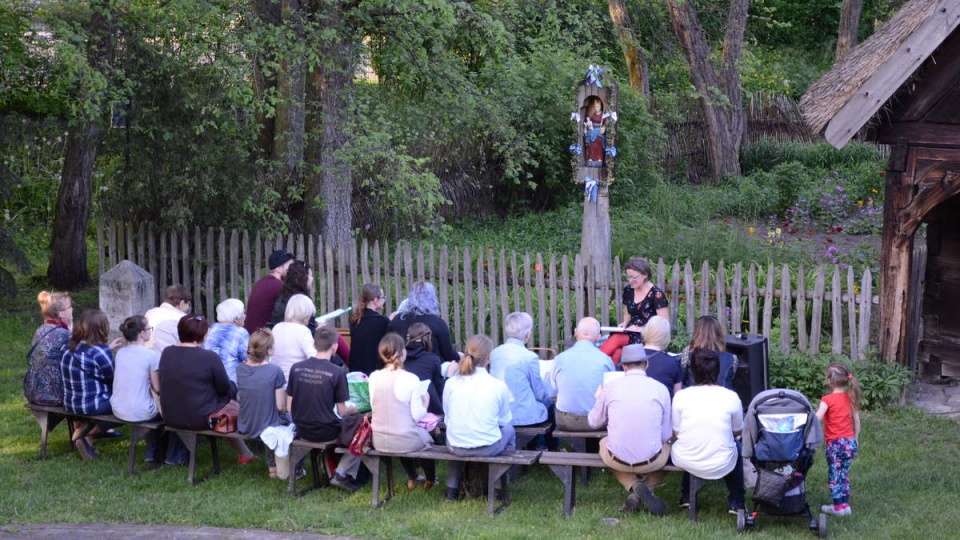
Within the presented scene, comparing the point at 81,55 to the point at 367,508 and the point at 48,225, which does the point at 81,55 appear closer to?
the point at 367,508

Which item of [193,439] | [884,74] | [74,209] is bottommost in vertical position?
[193,439]

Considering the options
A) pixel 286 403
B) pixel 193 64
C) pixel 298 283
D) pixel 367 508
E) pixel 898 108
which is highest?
pixel 193 64

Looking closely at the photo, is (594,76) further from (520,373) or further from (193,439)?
(193,439)

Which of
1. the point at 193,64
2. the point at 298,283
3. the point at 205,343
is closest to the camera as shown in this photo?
the point at 205,343

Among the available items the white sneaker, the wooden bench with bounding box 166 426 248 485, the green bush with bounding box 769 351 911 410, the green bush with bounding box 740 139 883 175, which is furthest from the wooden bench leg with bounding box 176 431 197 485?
the green bush with bounding box 740 139 883 175

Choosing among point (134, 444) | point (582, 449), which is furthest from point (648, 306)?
point (134, 444)

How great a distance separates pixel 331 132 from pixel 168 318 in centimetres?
414

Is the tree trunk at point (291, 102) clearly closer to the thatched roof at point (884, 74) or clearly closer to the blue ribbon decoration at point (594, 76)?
the blue ribbon decoration at point (594, 76)

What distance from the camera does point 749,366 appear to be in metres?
8.24

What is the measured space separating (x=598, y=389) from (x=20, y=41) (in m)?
8.55

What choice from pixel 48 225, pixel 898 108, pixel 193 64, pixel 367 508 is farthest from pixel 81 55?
pixel 48 225

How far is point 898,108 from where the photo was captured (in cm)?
937

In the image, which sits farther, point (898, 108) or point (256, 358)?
point (898, 108)

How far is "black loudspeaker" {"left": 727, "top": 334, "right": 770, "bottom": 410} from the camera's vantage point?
823 centimetres
